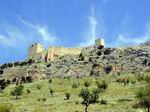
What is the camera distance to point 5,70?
13625cm

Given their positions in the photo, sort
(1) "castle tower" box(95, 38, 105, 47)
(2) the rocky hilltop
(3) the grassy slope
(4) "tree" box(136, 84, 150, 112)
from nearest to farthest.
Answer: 1. (4) "tree" box(136, 84, 150, 112)
2. (3) the grassy slope
3. (2) the rocky hilltop
4. (1) "castle tower" box(95, 38, 105, 47)

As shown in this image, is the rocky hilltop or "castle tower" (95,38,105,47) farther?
"castle tower" (95,38,105,47)

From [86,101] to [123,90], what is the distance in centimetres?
1496

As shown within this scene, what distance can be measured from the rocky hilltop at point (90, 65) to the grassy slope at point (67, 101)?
12678mm

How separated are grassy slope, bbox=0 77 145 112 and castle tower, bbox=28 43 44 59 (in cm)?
4543

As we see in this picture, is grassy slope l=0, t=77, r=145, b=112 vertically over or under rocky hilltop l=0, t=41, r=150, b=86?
under

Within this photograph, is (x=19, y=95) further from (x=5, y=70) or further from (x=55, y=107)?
(x=5, y=70)

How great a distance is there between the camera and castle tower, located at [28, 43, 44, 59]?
149925 millimetres

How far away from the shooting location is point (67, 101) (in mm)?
75875

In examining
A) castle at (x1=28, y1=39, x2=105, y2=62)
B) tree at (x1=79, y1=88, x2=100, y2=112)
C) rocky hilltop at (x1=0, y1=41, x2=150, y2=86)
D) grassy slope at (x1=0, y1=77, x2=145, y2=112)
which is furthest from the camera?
castle at (x1=28, y1=39, x2=105, y2=62)

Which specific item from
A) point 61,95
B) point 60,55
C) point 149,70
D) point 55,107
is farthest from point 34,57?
point 55,107

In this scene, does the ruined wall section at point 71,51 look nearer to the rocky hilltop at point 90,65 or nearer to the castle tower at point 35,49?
the rocky hilltop at point 90,65

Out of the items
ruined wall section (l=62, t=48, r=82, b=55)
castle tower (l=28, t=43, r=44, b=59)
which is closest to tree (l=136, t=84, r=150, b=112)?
ruined wall section (l=62, t=48, r=82, b=55)

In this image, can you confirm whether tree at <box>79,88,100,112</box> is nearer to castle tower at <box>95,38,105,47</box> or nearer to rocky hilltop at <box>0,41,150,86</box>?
rocky hilltop at <box>0,41,150,86</box>
